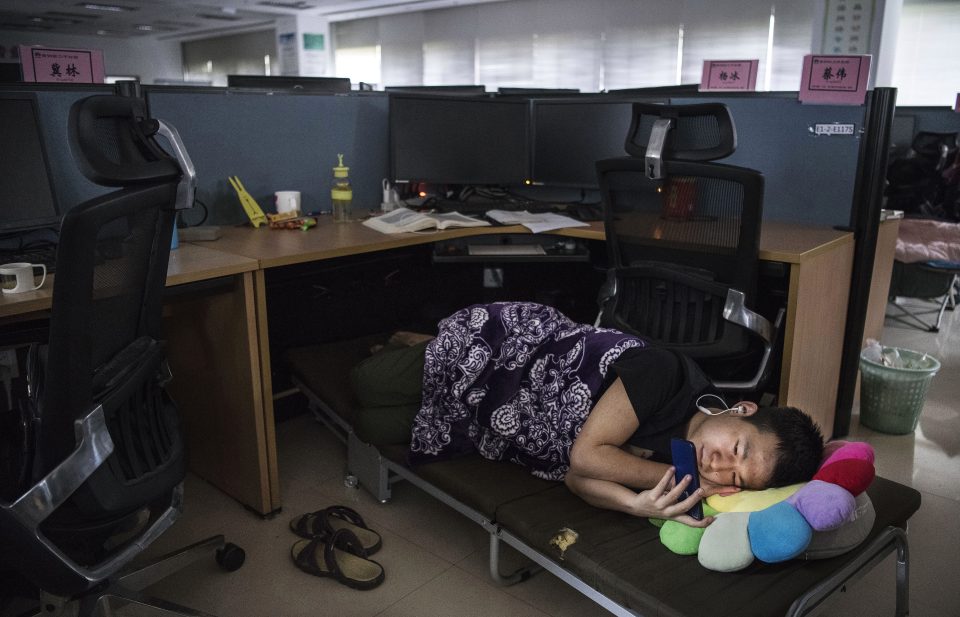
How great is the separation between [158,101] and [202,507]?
4.15 feet

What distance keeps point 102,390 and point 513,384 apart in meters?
0.89

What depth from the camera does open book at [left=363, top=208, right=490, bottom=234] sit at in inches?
97.3

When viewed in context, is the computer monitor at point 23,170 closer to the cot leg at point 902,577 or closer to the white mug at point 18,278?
the white mug at point 18,278

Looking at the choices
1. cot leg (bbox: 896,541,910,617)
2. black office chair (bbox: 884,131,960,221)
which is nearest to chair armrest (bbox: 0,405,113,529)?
cot leg (bbox: 896,541,910,617)

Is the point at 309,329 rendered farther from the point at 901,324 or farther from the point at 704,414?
the point at 901,324

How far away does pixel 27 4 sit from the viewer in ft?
32.4

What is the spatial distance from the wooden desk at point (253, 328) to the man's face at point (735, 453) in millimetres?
782

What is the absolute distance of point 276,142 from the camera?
264 cm

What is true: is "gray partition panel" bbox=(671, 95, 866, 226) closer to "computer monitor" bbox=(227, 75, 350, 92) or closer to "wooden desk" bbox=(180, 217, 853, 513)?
"wooden desk" bbox=(180, 217, 853, 513)

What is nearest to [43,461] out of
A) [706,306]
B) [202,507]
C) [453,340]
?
[453,340]

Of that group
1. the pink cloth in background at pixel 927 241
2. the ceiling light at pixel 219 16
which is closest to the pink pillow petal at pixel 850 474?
the pink cloth in background at pixel 927 241

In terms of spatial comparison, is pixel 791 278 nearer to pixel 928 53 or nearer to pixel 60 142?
pixel 60 142

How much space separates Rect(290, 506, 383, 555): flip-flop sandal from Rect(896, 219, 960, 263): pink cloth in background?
129 inches

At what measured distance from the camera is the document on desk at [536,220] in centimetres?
261
